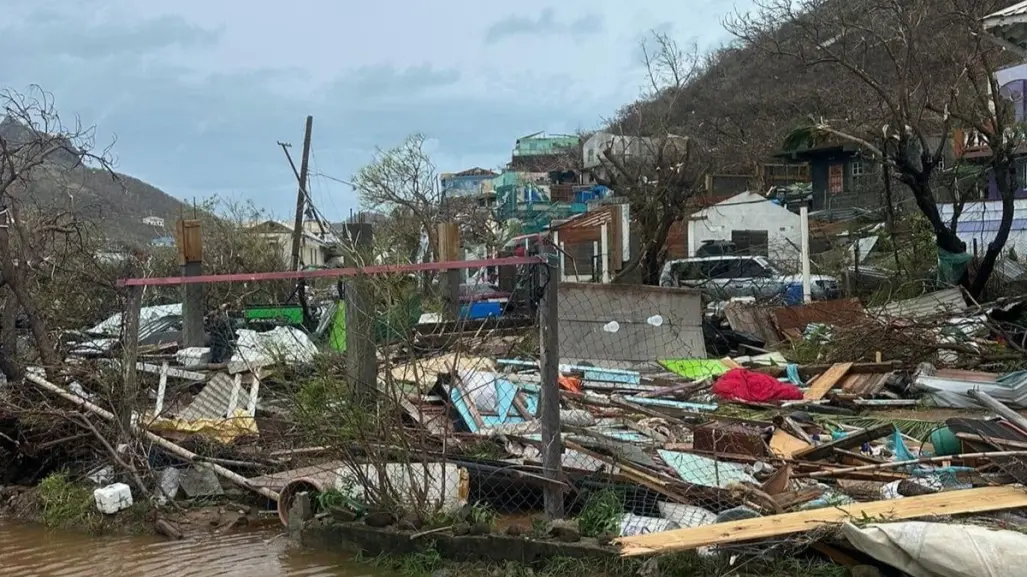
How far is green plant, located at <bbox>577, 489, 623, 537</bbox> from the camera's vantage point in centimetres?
516

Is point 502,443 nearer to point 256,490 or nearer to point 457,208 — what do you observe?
point 256,490

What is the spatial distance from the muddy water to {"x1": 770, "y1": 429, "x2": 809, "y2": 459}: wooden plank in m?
3.49

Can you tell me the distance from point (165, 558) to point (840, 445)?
5.00 meters

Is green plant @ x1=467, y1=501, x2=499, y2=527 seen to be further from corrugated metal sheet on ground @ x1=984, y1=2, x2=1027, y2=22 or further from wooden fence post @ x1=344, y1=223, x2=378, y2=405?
corrugated metal sheet on ground @ x1=984, y1=2, x2=1027, y2=22

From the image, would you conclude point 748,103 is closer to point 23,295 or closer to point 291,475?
point 23,295

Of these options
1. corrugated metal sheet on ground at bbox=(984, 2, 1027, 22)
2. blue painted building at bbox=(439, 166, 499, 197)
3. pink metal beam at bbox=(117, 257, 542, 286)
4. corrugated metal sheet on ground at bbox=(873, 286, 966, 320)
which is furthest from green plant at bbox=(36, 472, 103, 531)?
blue painted building at bbox=(439, 166, 499, 197)

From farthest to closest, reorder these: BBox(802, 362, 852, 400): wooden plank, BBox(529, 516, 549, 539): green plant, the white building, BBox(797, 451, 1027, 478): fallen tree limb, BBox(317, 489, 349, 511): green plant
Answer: the white building → BBox(802, 362, 852, 400): wooden plank → BBox(317, 489, 349, 511): green plant → BBox(797, 451, 1027, 478): fallen tree limb → BBox(529, 516, 549, 539): green plant

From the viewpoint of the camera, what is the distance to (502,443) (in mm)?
6703

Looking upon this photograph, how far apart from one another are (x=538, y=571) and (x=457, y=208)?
104 feet

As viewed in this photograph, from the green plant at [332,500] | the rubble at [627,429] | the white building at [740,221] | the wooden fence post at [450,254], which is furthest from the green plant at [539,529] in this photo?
the white building at [740,221]

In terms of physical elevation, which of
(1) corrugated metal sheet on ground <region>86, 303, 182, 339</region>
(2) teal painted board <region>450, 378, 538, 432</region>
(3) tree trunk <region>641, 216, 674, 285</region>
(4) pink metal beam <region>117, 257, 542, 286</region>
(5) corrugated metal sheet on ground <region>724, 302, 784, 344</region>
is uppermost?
(3) tree trunk <region>641, 216, 674, 285</region>

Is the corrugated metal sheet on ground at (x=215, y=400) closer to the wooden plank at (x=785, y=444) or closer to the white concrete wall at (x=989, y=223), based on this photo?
the wooden plank at (x=785, y=444)

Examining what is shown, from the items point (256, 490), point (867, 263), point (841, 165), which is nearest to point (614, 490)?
point (256, 490)

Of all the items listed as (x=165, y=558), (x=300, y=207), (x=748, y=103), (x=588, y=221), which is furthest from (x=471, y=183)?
(x=165, y=558)
